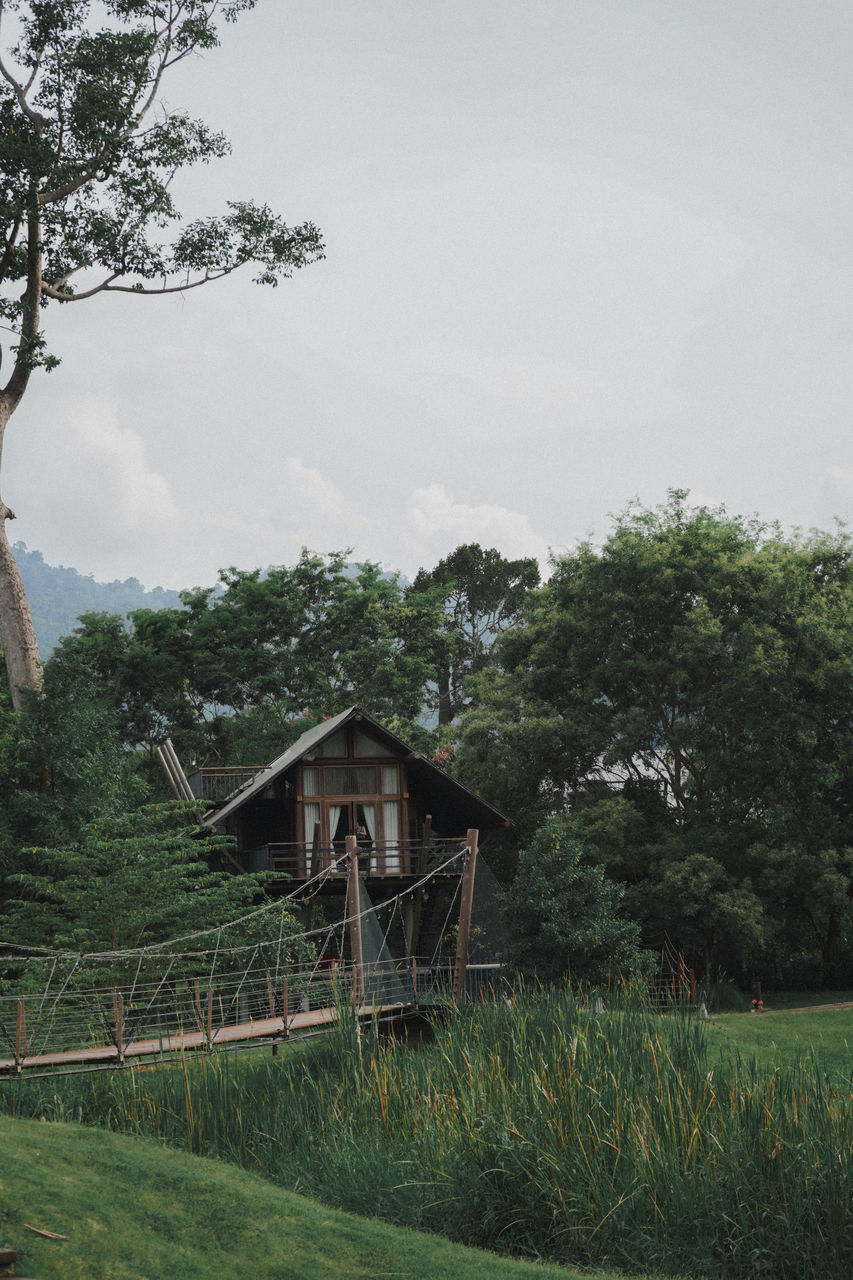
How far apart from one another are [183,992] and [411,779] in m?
7.83

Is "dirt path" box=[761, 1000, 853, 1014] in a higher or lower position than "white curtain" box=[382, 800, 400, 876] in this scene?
lower

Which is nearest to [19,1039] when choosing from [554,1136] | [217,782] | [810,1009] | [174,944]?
[554,1136]

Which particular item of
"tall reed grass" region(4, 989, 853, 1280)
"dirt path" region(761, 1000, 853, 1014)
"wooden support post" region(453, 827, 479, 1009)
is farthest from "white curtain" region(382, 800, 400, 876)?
"tall reed grass" region(4, 989, 853, 1280)

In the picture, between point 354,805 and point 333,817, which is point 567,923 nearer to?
point 354,805

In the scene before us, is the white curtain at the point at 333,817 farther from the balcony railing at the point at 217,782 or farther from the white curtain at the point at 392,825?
the balcony railing at the point at 217,782

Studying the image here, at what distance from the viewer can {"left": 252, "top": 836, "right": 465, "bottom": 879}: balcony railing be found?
22.0 m

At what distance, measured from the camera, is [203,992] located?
17.6m

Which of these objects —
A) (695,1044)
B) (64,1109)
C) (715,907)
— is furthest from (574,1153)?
(715,907)

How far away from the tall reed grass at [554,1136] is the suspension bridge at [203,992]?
0.57 metres

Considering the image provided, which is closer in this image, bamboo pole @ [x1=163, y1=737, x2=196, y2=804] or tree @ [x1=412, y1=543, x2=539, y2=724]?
bamboo pole @ [x1=163, y1=737, x2=196, y2=804]

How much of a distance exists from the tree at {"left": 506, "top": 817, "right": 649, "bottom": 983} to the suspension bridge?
1097 millimetres

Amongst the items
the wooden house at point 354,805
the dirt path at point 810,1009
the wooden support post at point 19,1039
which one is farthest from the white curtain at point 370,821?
the wooden support post at point 19,1039

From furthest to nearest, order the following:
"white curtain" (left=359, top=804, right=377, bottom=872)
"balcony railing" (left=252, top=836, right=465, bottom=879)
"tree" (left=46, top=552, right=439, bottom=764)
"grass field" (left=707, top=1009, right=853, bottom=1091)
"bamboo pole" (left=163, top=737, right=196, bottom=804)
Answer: "tree" (left=46, top=552, right=439, bottom=764) < "white curtain" (left=359, top=804, right=377, bottom=872) < "balcony railing" (left=252, top=836, right=465, bottom=879) < "bamboo pole" (left=163, top=737, right=196, bottom=804) < "grass field" (left=707, top=1009, right=853, bottom=1091)

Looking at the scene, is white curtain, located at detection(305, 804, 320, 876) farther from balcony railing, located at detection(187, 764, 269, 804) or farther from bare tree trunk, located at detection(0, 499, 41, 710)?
bare tree trunk, located at detection(0, 499, 41, 710)
